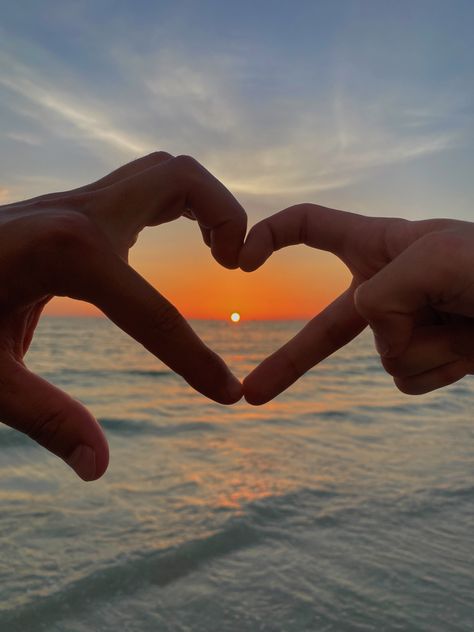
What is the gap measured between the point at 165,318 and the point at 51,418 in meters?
0.35

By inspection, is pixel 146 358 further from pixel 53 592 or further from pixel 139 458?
pixel 53 592

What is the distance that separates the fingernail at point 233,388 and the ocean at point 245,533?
986 millimetres

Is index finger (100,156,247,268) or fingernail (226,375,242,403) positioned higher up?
index finger (100,156,247,268)

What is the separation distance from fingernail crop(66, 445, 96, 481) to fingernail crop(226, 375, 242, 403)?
39cm

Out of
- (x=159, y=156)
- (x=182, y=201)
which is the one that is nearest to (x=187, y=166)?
(x=182, y=201)

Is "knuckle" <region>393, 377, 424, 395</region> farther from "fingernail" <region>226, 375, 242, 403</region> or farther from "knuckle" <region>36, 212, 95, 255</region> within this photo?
"knuckle" <region>36, 212, 95, 255</region>

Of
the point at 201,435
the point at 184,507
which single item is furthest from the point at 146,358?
the point at 184,507

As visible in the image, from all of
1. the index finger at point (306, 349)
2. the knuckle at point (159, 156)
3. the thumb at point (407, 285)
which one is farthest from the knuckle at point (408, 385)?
the knuckle at point (159, 156)

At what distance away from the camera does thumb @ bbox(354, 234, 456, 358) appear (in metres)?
1.24

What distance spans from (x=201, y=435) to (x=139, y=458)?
1.04 m

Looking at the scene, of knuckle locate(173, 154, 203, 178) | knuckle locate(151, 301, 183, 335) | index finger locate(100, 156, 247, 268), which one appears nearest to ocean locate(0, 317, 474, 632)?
knuckle locate(151, 301, 183, 335)

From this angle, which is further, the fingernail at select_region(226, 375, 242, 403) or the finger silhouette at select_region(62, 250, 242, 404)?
the fingernail at select_region(226, 375, 242, 403)

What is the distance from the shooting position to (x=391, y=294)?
1257mm

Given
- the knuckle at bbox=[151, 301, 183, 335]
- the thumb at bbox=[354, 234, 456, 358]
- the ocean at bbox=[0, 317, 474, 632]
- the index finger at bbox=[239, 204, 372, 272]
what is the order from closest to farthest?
the thumb at bbox=[354, 234, 456, 358]
the knuckle at bbox=[151, 301, 183, 335]
the index finger at bbox=[239, 204, 372, 272]
the ocean at bbox=[0, 317, 474, 632]
